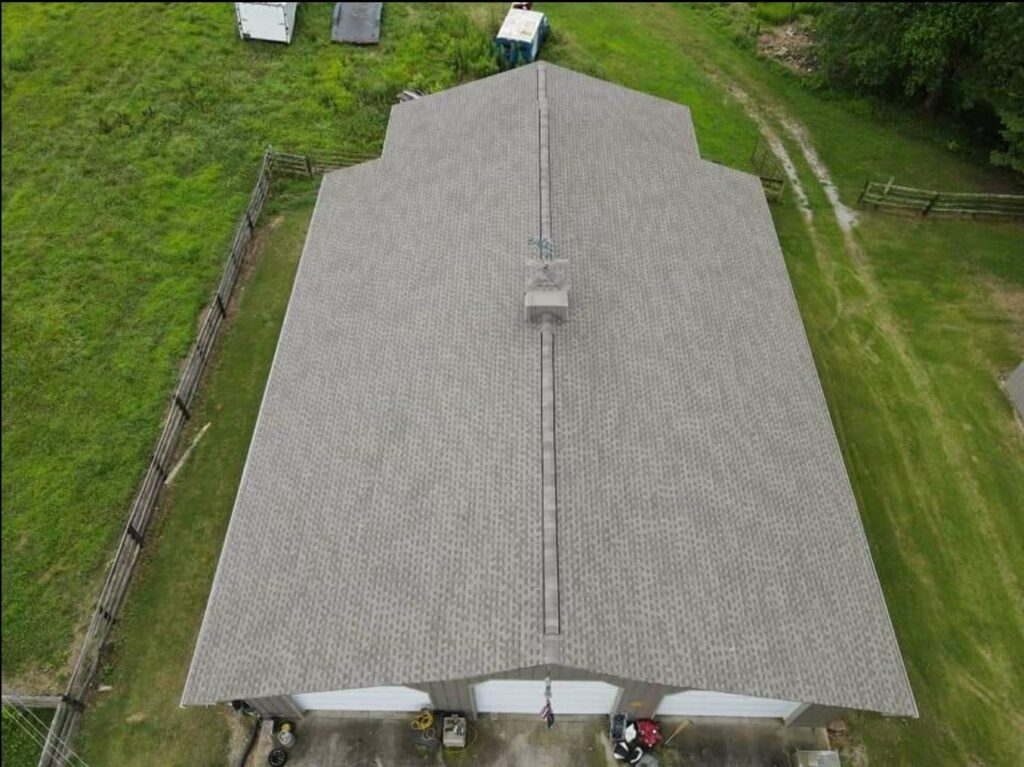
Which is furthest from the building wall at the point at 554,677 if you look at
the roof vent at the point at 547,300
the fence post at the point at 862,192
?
the fence post at the point at 862,192

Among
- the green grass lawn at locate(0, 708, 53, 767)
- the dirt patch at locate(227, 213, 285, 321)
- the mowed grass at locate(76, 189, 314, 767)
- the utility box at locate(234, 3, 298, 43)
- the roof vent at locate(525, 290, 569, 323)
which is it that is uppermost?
the utility box at locate(234, 3, 298, 43)

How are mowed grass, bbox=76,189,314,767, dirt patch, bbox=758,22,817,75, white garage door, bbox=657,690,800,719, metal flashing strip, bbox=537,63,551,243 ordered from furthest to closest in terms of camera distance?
dirt patch, bbox=758,22,817,75
metal flashing strip, bbox=537,63,551,243
mowed grass, bbox=76,189,314,767
white garage door, bbox=657,690,800,719

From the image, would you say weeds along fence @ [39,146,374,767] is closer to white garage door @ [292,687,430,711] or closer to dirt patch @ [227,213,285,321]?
dirt patch @ [227,213,285,321]

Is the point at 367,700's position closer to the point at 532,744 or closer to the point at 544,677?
the point at 532,744

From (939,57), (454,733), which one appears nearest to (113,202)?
(454,733)

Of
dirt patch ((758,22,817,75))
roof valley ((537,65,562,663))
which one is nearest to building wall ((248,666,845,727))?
roof valley ((537,65,562,663))

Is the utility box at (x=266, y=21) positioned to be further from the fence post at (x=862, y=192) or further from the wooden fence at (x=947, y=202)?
the wooden fence at (x=947, y=202)

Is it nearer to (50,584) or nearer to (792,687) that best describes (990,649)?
(792,687)
